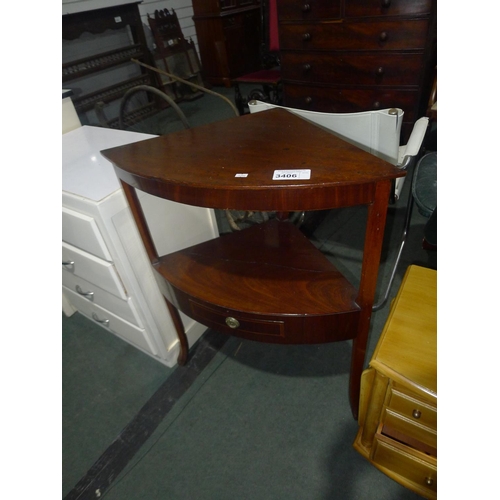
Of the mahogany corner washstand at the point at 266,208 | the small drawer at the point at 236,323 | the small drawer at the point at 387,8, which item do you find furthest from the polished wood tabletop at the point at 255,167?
the small drawer at the point at 387,8

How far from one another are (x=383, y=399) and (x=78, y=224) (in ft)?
2.99

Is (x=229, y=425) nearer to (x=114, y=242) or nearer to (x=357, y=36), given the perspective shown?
(x=114, y=242)

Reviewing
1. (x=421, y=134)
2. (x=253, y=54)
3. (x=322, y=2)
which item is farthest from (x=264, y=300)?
(x=253, y=54)

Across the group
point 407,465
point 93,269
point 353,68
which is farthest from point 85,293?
point 353,68

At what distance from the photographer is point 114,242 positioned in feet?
3.05

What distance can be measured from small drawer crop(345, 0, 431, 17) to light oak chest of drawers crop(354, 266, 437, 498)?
4.32ft

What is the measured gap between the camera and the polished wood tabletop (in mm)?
576

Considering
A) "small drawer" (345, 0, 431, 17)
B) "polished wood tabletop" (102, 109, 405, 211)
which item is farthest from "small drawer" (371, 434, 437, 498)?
"small drawer" (345, 0, 431, 17)

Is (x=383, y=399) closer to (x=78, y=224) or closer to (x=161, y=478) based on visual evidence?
(x=161, y=478)

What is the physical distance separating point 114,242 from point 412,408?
85cm

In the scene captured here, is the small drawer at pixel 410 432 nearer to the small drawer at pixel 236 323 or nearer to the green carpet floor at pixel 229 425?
the green carpet floor at pixel 229 425

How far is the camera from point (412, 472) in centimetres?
85

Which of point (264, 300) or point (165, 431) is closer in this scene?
point (264, 300)

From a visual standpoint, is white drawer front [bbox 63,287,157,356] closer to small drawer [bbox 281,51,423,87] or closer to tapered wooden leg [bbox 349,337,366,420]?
tapered wooden leg [bbox 349,337,366,420]
